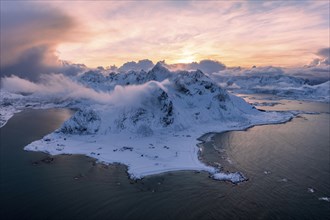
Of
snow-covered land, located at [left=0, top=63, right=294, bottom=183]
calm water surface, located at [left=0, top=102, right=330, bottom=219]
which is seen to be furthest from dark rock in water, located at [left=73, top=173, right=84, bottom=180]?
snow-covered land, located at [left=0, top=63, right=294, bottom=183]

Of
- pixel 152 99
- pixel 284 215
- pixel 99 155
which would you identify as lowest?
pixel 284 215

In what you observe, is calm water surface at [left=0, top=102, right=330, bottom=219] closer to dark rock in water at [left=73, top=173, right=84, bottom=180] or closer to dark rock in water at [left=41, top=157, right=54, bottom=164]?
dark rock in water at [left=73, top=173, right=84, bottom=180]

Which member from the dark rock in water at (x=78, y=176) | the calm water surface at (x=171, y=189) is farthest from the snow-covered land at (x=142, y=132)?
the dark rock in water at (x=78, y=176)

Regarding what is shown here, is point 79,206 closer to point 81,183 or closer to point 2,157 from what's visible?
point 81,183

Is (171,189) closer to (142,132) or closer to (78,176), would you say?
(78,176)

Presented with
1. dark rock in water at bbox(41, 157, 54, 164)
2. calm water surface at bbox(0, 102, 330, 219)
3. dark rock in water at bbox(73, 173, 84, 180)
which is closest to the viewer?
calm water surface at bbox(0, 102, 330, 219)

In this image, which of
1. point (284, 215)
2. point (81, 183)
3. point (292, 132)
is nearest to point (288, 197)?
point (284, 215)

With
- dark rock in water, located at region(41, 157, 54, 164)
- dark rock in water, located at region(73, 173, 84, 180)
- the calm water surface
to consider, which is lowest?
the calm water surface

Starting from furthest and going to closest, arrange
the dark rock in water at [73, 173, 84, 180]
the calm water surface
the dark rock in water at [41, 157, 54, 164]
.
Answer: the dark rock in water at [41, 157, 54, 164]
the dark rock in water at [73, 173, 84, 180]
the calm water surface

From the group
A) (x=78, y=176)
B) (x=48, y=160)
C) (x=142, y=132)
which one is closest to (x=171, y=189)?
(x=78, y=176)
